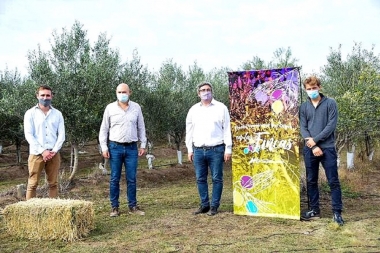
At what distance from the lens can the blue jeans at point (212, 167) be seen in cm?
633

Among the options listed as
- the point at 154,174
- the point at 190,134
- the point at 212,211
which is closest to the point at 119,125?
the point at 190,134

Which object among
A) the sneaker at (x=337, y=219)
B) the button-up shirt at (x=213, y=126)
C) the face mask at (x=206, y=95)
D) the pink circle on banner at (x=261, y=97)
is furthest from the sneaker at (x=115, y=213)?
the sneaker at (x=337, y=219)

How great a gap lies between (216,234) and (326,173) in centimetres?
187

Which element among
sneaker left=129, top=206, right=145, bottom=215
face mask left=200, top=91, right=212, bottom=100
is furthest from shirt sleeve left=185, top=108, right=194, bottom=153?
Answer: sneaker left=129, top=206, right=145, bottom=215

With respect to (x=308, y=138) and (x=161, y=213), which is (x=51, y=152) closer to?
(x=161, y=213)

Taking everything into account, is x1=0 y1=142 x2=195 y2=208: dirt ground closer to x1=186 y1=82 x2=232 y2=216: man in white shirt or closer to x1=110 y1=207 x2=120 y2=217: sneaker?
x1=110 y1=207 x2=120 y2=217: sneaker

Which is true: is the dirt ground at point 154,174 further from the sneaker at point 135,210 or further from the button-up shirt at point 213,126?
the sneaker at point 135,210

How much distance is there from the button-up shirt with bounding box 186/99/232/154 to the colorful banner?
156 mm

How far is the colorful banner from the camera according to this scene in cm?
600

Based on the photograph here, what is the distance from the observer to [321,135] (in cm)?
563

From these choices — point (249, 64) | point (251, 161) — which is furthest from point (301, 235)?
point (249, 64)

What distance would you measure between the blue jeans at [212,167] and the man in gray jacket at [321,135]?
1354 mm

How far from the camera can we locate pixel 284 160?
6078mm

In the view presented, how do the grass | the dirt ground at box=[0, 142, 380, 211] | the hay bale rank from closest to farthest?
the grass → the hay bale → the dirt ground at box=[0, 142, 380, 211]
